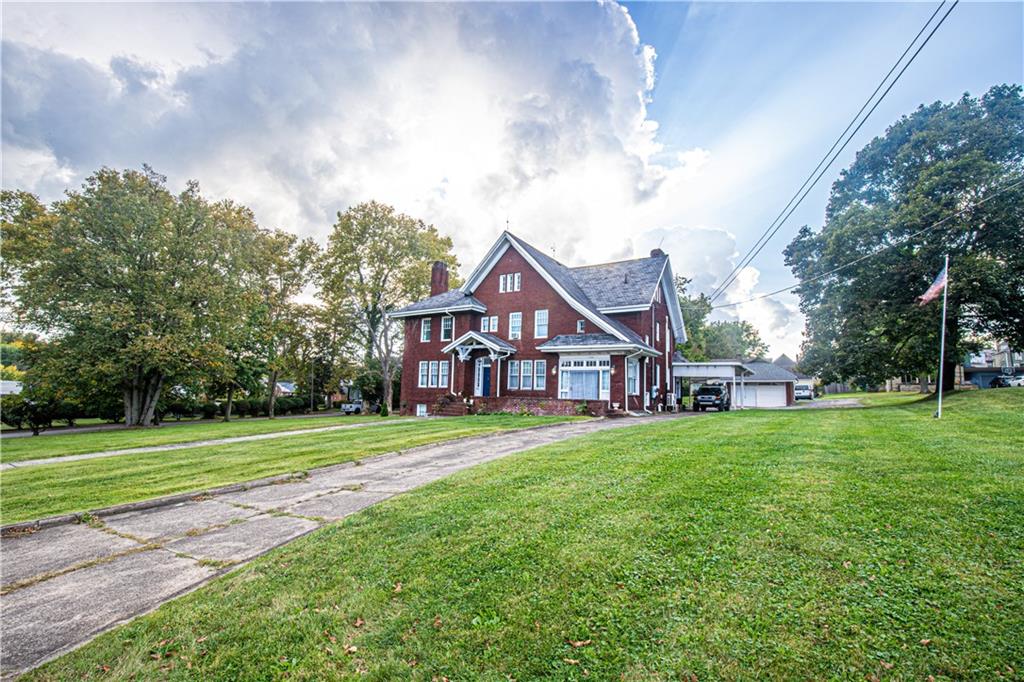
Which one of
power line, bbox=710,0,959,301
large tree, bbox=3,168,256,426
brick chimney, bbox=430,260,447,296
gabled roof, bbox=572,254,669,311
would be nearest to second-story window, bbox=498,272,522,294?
gabled roof, bbox=572,254,669,311

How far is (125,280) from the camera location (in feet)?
77.9

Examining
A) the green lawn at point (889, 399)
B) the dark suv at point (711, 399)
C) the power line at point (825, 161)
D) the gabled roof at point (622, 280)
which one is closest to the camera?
the power line at point (825, 161)

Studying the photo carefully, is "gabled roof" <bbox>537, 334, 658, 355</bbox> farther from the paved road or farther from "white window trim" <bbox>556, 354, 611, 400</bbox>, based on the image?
the paved road

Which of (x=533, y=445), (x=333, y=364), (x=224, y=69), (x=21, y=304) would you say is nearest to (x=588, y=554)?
(x=533, y=445)

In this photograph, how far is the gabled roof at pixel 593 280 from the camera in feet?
83.9

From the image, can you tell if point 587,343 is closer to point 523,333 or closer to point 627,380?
point 627,380

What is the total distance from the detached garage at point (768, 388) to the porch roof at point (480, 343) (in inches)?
1147

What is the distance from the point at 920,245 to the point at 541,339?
68.6 ft

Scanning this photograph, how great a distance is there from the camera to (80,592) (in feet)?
13.4

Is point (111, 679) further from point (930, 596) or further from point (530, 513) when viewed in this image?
point (930, 596)

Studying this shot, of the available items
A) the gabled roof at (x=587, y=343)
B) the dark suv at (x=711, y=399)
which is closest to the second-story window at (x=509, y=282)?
the gabled roof at (x=587, y=343)

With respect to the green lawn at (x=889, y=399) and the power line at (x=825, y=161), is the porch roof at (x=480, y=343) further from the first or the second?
the green lawn at (x=889, y=399)

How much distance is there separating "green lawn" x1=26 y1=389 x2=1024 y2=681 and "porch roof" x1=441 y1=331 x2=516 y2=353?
2026 cm

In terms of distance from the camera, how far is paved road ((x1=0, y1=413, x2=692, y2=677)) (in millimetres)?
3545
